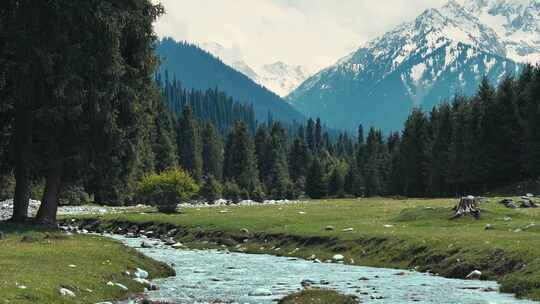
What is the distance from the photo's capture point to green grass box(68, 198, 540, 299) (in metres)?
31.1

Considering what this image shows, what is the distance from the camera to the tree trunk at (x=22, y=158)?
41906 mm

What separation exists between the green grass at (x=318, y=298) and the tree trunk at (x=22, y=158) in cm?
2456

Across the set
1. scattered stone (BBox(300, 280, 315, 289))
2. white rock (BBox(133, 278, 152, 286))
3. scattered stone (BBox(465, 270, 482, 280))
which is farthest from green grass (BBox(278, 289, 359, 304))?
scattered stone (BBox(465, 270, 482, 280))

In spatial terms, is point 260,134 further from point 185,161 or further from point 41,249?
point 41,249

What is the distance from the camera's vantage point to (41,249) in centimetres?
3130

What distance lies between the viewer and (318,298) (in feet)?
74.8

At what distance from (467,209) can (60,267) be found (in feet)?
103

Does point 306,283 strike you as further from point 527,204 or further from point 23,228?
point 527,204

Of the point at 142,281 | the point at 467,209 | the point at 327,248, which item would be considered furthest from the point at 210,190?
the point at 142,281

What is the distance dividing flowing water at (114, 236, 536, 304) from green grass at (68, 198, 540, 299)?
161 cm

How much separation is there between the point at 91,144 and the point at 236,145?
126 metres

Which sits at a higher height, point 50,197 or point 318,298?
point 50,197

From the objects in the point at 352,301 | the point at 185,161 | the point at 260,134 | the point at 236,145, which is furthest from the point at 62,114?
the point at 260,134

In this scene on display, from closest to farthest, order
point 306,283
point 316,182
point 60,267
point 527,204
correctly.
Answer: point 60,267 → point 306,283 → point 527,204 → point 316,182
